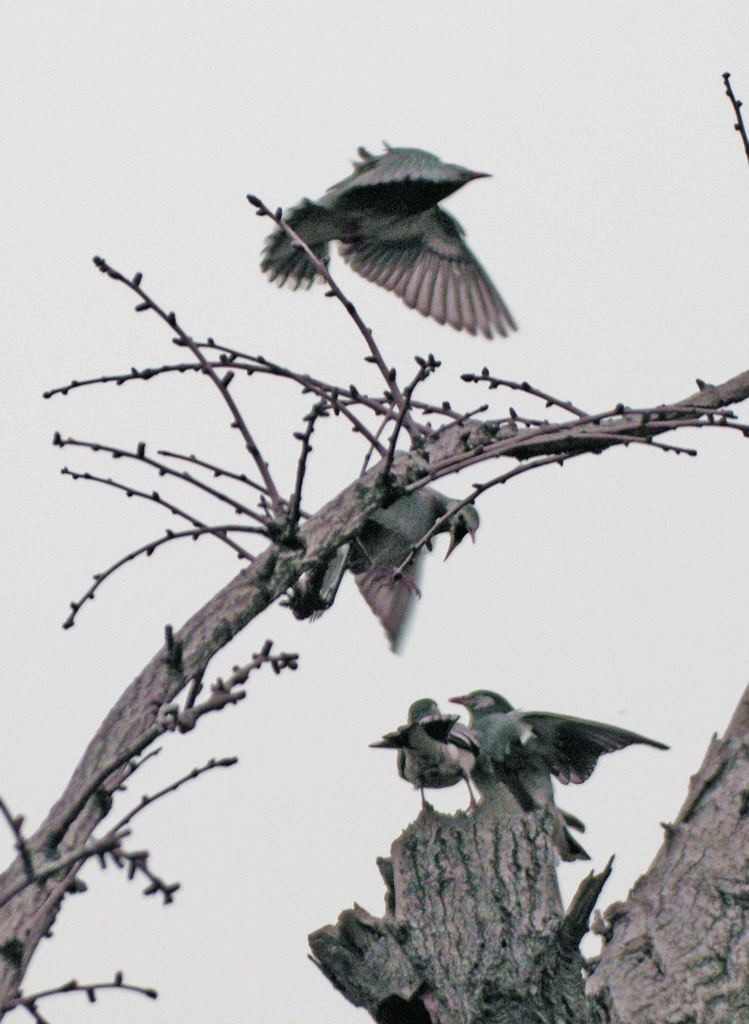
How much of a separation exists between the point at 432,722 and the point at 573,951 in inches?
30.1

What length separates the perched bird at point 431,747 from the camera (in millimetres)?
4105

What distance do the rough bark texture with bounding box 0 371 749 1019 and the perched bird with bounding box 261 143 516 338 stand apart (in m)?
3.58

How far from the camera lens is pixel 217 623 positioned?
272 centimetres

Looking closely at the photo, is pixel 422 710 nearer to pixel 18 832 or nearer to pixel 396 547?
pixel 396 547

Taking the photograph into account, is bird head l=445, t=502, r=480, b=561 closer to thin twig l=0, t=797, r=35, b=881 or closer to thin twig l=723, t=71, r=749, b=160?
thin twig l=723, t=71, r=749, b=160

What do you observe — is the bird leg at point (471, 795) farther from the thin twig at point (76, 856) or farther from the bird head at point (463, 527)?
the thin twig at point (76, 856)

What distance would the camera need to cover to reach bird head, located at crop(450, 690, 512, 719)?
4.73 metres

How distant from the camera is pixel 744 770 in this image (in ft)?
14.5

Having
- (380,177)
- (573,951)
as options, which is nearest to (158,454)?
(573,951)

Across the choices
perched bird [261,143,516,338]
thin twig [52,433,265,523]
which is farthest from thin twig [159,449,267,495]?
perched bird [261,143,516,338]

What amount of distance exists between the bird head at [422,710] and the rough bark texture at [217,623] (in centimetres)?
95

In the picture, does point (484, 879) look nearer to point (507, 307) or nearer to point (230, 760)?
point (230, 760)

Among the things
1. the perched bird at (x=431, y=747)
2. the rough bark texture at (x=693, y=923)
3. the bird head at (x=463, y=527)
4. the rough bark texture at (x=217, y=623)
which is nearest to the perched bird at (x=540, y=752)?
the perched bird at (x=431, y=747)

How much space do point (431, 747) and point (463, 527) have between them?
0.80 m
